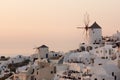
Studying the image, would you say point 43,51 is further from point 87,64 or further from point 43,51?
point 87,64

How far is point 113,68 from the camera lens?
49.8 m

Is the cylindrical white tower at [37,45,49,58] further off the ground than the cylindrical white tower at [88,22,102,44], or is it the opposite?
the cylindrical white tower at [88,22,102,44]

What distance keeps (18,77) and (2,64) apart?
1783cm

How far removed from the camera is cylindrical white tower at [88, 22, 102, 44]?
67.2 m

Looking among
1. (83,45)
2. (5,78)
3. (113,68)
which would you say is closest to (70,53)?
(83,45)

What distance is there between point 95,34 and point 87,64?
1266 centimetres

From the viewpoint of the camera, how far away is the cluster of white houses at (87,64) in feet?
161

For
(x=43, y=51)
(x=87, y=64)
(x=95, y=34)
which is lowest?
(x=87, y=64)

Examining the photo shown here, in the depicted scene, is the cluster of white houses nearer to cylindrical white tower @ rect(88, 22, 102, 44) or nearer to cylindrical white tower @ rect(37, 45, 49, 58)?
cylindrical white tower @ rect(88, 22, 102, 44)

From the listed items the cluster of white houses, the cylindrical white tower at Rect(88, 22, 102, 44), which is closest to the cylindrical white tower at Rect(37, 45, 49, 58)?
the cluster of white houses

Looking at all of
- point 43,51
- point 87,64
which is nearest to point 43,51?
point 43,51

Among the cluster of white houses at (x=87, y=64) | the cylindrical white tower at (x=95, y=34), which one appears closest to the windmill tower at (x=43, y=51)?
the cluster of white houses at (x=87, y=64)

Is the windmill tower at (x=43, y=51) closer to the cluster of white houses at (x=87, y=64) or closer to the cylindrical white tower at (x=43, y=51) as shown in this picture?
the cylindrical white tower at (x=43, y=51)

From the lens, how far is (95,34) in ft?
222
